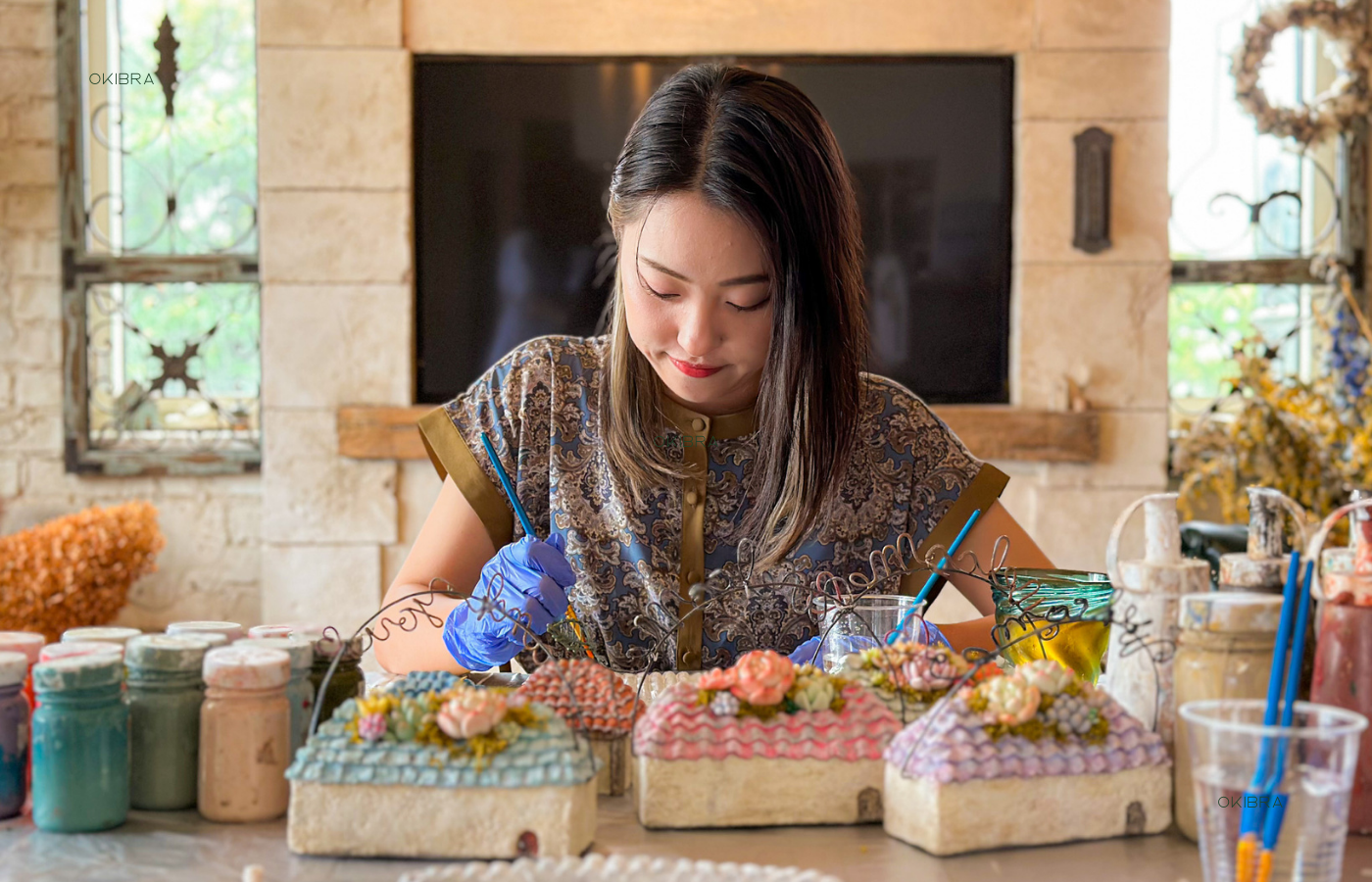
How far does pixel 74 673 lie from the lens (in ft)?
2.47

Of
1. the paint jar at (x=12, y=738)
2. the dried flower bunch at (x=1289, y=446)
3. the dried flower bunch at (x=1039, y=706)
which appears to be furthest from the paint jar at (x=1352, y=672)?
the dried flower bunch at (x=1289, y=446)

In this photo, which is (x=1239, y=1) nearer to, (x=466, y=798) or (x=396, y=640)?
(x=396, y=640)

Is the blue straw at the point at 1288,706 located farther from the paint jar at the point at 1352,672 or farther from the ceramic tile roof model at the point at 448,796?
A: the ceramic tile roof model at the point at 448,796

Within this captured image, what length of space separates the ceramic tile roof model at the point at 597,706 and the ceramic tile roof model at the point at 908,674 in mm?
166

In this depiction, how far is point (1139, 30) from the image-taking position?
120 inches

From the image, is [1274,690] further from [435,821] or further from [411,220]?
[411,220]

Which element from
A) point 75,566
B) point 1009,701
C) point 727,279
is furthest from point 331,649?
point 75,566

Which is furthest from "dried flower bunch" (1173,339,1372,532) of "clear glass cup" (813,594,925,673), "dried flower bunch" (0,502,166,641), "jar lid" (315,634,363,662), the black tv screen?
"dried flower bunch" (0,502,166,641)

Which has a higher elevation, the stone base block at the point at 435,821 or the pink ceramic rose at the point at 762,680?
the pink ceramic rose at the point at 762,680

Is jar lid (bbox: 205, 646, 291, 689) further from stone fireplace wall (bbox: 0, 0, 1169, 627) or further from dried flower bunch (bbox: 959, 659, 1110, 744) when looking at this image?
stone fireplace wall (bbox: 0, 0, 1169, 627)

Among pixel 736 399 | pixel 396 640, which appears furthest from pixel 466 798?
pixel 736 399

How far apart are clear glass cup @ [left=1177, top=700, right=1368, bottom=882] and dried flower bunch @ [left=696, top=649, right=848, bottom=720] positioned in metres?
0.24

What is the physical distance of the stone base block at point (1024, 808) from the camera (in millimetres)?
716

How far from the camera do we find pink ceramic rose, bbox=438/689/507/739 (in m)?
0.73
